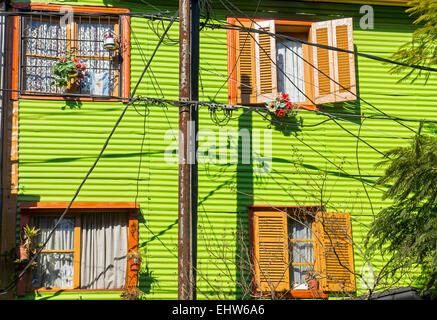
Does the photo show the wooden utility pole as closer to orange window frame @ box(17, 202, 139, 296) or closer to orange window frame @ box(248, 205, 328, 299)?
orange window frame @ box(17, 202, 139, 296)

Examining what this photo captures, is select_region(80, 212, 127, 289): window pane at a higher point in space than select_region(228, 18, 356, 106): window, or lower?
lower

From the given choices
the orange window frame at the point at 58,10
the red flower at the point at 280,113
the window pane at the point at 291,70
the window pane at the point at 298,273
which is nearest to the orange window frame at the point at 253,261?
the window pane at the point at 298,273

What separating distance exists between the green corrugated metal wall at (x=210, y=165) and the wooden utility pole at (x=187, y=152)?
210cm

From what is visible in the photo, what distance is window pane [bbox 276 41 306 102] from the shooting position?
14953mm

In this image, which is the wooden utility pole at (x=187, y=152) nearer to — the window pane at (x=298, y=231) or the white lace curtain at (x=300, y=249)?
the white lace curtain at (x=300, y=249)

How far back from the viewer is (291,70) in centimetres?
1505

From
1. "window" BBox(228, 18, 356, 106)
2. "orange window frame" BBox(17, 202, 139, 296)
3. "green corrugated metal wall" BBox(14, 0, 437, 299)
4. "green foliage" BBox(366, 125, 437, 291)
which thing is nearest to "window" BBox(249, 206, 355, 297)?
"green corrugated metal wall" BBox(14, 0, 437, 299)

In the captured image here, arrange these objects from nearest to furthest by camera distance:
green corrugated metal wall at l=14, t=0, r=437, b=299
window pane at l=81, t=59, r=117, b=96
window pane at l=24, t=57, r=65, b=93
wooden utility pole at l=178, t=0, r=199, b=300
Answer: wooden utility pole at l=178, t=0, r=199, b=300 → green corrugated metal wall at l=14, t=0, r=437, b=299 → window pane at l=24, t=57, r=65, b=93 → window pane at l=81, t=59, r=117, b=96

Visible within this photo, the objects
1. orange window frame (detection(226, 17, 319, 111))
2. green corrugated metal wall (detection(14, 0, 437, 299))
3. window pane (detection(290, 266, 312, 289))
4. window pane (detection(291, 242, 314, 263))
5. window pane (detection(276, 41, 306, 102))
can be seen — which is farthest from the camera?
window pane (detection(276, 41, 306, 102))

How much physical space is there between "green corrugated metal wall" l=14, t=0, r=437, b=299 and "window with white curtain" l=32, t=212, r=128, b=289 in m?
0.30

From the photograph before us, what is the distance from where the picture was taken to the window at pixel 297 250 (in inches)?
536

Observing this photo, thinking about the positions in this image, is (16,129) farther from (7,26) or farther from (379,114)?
(379,114)

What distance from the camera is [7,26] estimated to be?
13711mm
